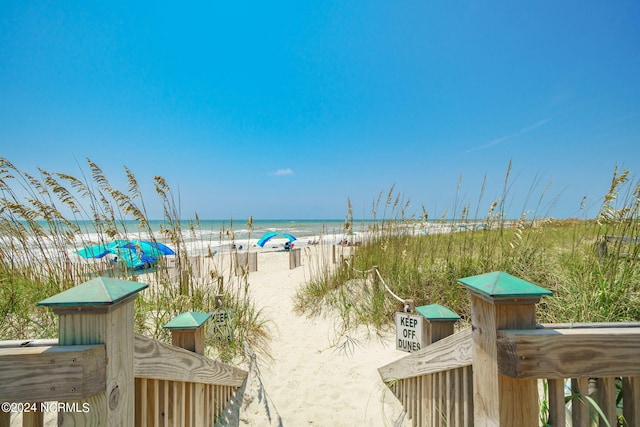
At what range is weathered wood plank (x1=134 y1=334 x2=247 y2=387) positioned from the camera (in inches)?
46.3

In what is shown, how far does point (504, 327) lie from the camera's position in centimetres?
94

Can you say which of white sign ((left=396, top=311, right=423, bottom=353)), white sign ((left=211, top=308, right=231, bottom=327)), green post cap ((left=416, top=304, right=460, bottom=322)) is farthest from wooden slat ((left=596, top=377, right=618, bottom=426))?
white sign ((left=211, top=308, right=231, bottom=327))

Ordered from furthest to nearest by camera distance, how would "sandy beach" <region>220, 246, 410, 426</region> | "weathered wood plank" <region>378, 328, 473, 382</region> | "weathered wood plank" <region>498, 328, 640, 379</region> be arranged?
"sandy beach" <region>220, 246, 410, 426</region>
"weathered wood plank" <region>378, 328, 473, 382</region>
"weathered wood plank" <region>498, 328, 640, 379</region>

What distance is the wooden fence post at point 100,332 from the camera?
854 mm

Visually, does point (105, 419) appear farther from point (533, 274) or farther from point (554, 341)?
point (533, 274)

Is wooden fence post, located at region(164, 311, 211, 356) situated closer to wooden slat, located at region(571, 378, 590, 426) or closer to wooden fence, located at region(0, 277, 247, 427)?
wooden fence, located at region(0, 277, 247, 427)

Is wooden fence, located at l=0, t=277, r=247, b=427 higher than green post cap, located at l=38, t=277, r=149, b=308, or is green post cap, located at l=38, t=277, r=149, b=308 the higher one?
green post cap, located at l=38, t=277, r=149, b=308

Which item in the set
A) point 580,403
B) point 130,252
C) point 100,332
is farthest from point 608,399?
point 130,252

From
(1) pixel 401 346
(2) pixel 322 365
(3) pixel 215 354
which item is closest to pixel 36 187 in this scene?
(3) pixel 215 354

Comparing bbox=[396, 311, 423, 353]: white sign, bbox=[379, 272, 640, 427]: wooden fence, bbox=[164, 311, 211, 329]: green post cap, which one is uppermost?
bbox=[379, 272, 640, 427]: wooden fence

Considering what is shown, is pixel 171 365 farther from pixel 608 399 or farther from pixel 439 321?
pixel 608 399

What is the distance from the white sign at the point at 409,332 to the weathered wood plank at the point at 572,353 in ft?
5.75

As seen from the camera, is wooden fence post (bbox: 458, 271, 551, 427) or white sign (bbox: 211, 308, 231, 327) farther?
white sign (bbox: 211, 308, 231, 327)

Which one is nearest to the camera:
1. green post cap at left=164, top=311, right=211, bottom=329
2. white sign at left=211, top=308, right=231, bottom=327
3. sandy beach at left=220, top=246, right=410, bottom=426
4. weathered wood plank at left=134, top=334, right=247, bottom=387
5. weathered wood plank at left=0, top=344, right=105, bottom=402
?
weathered wood plank at left=0, top=344, right=105, bottom=402
